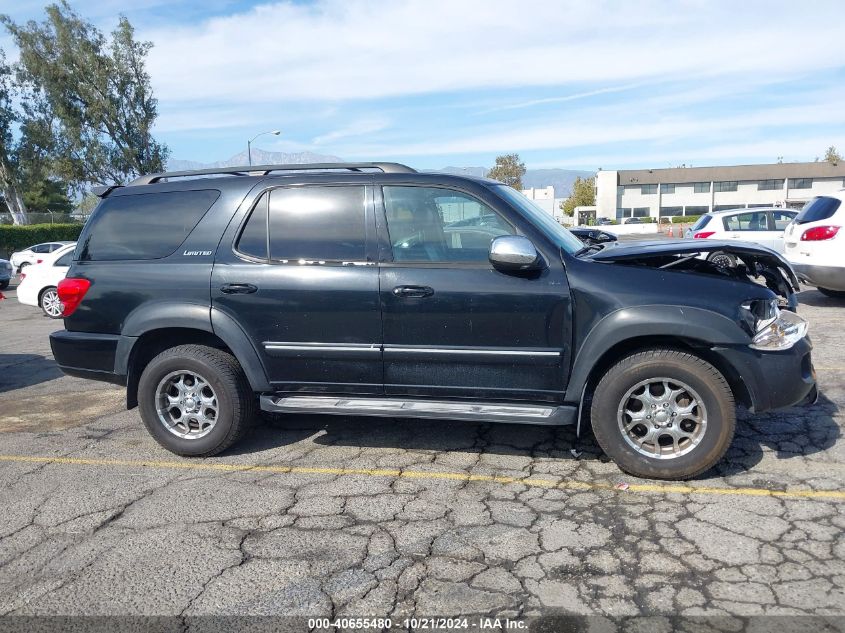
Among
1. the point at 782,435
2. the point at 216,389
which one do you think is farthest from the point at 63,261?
the point at 782,435

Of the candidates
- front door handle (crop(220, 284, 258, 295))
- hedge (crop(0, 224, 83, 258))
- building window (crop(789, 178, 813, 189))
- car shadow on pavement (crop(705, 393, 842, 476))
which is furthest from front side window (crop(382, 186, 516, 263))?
building window (crop(789, 178, 813, 189))

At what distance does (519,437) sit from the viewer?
4961 millimetres

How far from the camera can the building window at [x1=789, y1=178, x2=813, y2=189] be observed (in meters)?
79.0

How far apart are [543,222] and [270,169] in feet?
6.50

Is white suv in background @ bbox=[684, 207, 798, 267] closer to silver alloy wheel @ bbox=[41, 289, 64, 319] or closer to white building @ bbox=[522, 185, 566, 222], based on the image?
silver alloy wheel @ bbox=[41, 289, 64, 319]

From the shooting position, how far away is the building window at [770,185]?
80.2 m

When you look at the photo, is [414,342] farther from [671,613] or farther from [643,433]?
[671,613]

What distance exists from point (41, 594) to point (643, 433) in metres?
3.34

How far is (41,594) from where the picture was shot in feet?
10.1

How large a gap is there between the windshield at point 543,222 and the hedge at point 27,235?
32.7m

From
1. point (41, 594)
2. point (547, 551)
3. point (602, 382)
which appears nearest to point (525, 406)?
point (602, 382)

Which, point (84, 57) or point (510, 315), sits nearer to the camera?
point (510, 315)

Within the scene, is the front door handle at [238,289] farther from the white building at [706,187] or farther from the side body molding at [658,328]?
the white building at [706,187]

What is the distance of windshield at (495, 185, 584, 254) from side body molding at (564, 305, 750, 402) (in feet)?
1.90
